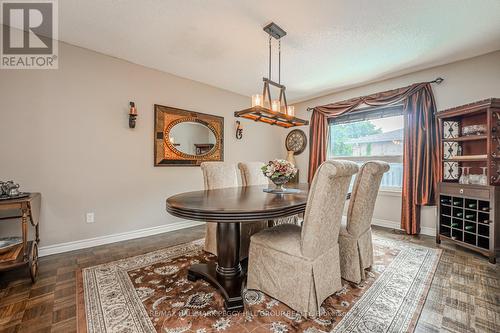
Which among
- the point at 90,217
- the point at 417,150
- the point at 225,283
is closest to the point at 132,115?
the point at 90,217

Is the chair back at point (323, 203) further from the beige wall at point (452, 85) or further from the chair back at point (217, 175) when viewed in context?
the beige wall at point (452, 85)

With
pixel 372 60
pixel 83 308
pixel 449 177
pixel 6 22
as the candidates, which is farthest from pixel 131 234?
pixel 449 177

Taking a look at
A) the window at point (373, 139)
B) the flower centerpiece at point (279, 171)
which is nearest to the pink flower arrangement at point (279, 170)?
the flower centerpiece at point (279, 171)

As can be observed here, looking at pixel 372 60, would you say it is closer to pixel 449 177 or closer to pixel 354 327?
pixel 449 177

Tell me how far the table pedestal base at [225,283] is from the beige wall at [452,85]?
3.09m

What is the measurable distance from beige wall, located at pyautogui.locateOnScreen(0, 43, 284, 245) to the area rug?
0.93 metres

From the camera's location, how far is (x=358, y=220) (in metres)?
1.87

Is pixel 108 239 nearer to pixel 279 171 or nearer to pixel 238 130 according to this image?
pixel 279 171

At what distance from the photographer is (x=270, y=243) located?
1.61 metres

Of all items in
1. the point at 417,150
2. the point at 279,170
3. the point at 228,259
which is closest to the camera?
the point at 228,259

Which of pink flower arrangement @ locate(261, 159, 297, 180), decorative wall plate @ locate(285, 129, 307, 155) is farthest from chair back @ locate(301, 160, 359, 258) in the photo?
decorative wall plate @ locate(285, 129, 307, 155)

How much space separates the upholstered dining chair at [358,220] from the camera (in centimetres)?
182

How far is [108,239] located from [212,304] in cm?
203

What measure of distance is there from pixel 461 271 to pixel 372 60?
2653mm
